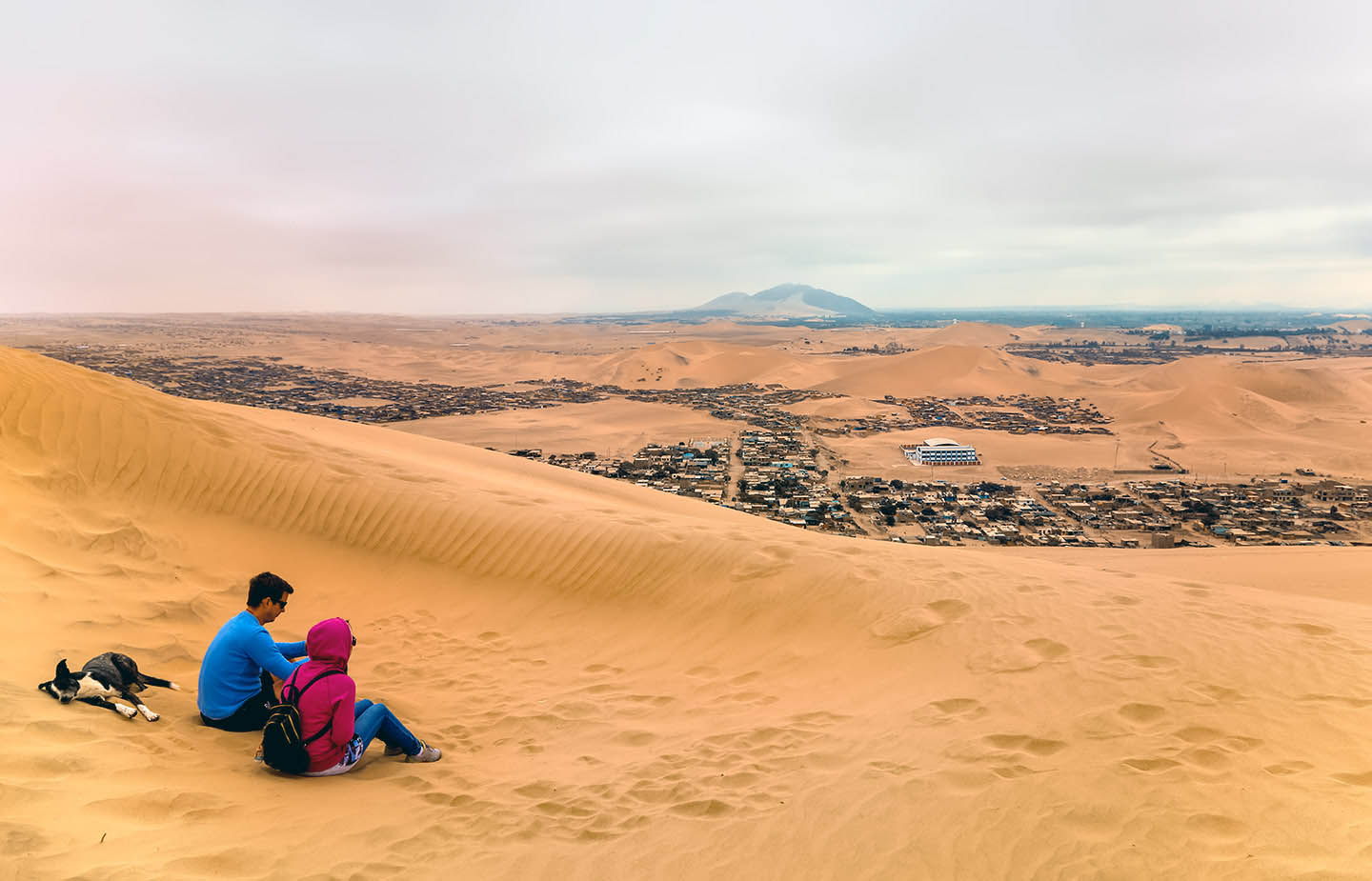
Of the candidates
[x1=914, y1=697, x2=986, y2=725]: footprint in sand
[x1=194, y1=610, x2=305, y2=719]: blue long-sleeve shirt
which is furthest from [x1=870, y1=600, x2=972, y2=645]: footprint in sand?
[x1=194, y1=610, x2=305, y2=719]: blue long-sleeve shirt

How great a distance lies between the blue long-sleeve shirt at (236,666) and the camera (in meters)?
4.19

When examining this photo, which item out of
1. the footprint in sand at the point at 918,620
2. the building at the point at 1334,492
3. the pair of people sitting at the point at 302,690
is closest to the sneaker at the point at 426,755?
the pair of people sitting at the point at 302,690

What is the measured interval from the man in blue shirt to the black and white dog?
0.34 metres

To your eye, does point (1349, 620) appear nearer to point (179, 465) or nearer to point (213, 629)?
point (213, 629)

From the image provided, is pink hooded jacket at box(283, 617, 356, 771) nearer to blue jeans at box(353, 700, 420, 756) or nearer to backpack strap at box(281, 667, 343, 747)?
backpack strap at box(281, 667, 343, 747)

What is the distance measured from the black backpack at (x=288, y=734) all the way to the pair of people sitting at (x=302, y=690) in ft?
0.03

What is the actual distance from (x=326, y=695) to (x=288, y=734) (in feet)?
1.10

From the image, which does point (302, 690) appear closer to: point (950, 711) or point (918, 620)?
point (950, 711)

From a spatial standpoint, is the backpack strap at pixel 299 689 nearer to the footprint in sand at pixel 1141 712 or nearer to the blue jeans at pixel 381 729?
the blue jeans at pixel 381 729

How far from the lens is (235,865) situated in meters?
2.95

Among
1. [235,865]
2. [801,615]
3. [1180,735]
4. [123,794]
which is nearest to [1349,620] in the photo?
[1180,735]

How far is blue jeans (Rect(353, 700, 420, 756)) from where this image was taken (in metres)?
4.16

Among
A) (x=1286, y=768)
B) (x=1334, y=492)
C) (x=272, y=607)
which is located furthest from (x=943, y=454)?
(x=272, y=607)

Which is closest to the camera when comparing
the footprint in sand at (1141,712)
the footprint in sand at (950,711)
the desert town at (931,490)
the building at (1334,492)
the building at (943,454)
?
the footprint in sand at (1141,712)
